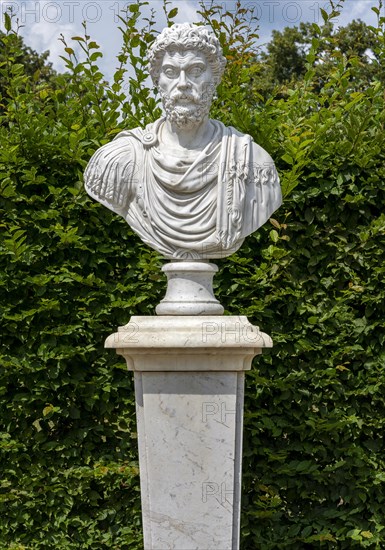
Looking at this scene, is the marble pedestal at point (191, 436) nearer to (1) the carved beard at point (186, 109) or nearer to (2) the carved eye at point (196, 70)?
(1) the carved beard at point (186, 109)

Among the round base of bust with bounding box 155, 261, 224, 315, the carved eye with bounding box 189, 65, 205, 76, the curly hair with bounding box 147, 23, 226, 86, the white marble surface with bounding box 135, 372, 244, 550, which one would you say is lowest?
the white marble surface with bounding box 135, 372, 244, 550

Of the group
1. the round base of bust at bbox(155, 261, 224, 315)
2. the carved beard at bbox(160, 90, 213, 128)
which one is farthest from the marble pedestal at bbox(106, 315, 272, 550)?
the carved beard at bbox(160, 90, 213, 128)

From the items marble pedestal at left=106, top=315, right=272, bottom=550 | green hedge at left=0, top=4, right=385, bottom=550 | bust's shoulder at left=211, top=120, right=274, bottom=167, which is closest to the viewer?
marble pedestal at left=106, top=315, right=272, bottom=550

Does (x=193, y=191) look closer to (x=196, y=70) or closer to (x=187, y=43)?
(x=196, y=70)

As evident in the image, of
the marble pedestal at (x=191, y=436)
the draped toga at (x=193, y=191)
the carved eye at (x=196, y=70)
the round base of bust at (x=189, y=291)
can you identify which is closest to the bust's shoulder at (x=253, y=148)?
the draped toga at (x=193, y=191)

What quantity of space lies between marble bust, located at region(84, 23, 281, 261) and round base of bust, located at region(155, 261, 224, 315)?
0.07 meters

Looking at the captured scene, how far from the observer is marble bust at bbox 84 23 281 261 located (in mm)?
4457

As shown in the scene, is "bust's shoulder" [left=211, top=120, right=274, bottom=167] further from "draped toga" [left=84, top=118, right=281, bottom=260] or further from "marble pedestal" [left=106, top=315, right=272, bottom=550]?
"marble pedestal" [left=106, top=315, right=272, bottom=550]

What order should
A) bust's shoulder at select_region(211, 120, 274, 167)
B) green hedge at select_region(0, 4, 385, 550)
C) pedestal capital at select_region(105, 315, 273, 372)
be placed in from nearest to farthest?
pedestal capital at select_region(105, 315, 273, 372) < bust's shoulder at select_region(211, 120, 274, 167) < green hedge at select_region(0, 4, 385, 550)

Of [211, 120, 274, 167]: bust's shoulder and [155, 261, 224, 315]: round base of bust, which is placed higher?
[211, 120, 274, 167]: bust's shoulder

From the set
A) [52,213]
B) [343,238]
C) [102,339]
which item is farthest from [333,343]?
[52,213]

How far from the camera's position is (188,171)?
14.9ft

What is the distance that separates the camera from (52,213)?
563cm

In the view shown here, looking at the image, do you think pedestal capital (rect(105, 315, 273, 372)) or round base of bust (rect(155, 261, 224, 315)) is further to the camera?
round base of bust (rect(155, 261, 224, 315))
